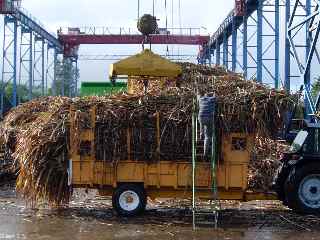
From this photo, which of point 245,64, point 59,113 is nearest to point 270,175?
point 59,113

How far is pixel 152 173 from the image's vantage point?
12.0 metres

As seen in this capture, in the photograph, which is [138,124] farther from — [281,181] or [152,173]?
[281,181]

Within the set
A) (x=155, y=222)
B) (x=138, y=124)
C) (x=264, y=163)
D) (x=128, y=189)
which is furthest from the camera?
(x=264, y=163)

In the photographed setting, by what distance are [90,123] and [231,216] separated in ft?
10.6

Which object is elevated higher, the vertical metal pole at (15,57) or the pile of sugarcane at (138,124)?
the vertical metal pole at (15,57)

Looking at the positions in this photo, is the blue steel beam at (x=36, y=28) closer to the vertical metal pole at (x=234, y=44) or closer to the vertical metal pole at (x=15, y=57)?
the vertical metal pole at (x=15, y=57)

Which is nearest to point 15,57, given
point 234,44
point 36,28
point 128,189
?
point 36,28

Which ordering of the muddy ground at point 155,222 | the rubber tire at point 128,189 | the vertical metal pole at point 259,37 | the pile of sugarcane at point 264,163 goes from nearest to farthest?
the muddy ground at point 155,222 → the rubber tire at point 128,189 → the pile of sugarcane at point 264,163 → the vertical metal pole at point 259,37

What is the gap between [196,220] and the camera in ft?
38.6

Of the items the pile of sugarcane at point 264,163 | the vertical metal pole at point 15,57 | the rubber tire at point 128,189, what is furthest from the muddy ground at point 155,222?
the vertical metal pole at point 15,57

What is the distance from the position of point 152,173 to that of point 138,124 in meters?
0.95

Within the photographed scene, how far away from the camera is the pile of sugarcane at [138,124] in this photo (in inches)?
464

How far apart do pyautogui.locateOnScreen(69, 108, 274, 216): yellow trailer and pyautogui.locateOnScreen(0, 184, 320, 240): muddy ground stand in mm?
450

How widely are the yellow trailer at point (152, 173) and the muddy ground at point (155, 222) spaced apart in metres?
0.45
